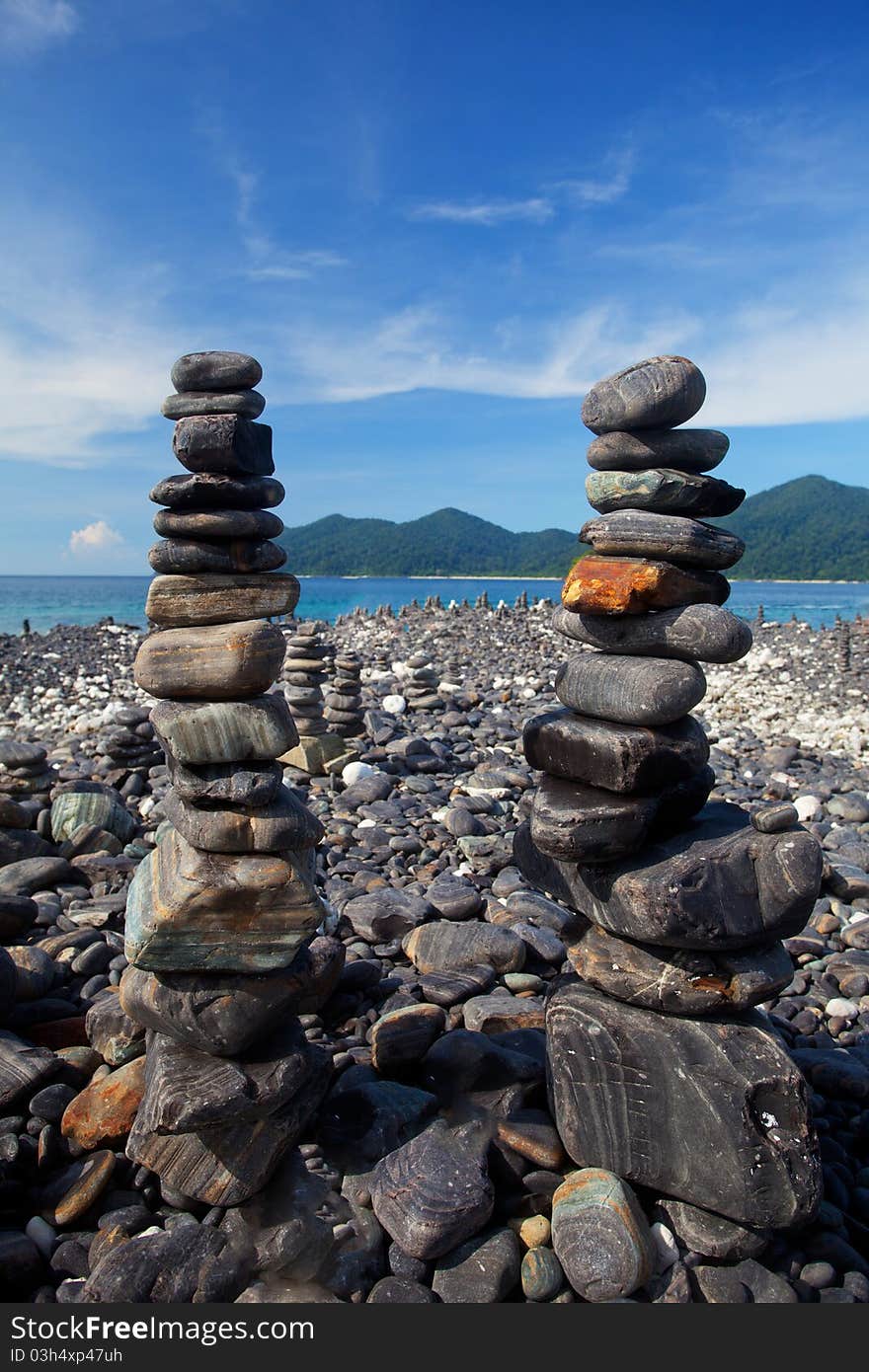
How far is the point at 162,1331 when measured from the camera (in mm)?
3621

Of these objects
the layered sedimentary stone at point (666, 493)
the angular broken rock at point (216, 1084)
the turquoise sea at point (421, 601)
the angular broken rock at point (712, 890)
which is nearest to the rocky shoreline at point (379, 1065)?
the angular broken rock at point (216, 1084)

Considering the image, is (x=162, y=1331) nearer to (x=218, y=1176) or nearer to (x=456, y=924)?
(x=218, y=1176)

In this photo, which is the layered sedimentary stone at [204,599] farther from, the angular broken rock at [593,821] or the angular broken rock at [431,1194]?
the angular broken rock at [431,1194]

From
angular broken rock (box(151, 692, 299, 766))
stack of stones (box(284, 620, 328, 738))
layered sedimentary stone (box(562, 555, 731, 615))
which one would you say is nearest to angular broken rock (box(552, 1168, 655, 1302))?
angular broken rock (box(151, 692, 299, 766))

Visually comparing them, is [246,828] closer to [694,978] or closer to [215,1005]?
[215,1005]

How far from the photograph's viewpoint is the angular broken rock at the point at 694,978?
4.29 meters

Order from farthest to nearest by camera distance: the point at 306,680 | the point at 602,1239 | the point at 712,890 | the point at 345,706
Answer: the point at 345,706 < the point at 306,680 < the point at 712,890 < the point at 602,1239

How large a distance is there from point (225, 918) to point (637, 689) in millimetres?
2526

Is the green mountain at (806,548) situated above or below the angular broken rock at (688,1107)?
above

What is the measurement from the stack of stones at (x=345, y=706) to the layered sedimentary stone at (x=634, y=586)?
9.77 m

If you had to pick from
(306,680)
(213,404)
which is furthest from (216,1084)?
(306,680)

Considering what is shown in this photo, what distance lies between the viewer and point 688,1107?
422 cm

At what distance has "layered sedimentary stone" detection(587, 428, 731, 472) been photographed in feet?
15.3

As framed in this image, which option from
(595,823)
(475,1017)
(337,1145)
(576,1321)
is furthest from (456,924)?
(576,1321)
